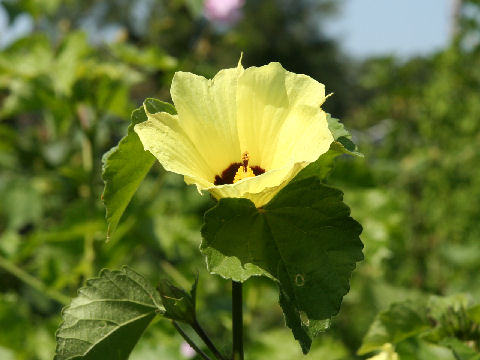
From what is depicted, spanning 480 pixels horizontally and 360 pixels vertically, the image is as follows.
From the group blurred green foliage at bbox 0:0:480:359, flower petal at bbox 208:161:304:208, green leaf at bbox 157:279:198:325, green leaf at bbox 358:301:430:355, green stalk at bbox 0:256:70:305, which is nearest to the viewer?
flower petal at bbox 208:161:304:208

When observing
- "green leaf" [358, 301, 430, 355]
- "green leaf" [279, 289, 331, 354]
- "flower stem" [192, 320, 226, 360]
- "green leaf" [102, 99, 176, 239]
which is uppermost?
"green leaf" [102, 99, 176, 239]

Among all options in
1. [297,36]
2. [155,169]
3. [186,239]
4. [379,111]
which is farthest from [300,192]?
[297,36]

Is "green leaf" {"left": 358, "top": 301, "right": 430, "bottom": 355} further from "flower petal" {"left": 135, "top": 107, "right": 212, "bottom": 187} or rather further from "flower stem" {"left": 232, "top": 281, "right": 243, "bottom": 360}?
"flower petal" {"left": 135, "top": 107, "right": 212, "bottom": 187}

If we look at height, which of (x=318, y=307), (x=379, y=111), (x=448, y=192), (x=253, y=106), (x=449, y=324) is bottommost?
(x=448, y=192)

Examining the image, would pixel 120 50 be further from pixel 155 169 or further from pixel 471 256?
pixel 471 256

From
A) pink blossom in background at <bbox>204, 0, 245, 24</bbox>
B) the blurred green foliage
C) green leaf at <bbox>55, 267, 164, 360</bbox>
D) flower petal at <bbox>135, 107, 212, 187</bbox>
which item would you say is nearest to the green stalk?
the blurred green foliage

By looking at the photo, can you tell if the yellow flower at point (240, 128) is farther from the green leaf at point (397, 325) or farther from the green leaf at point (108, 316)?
the green leaf at point (397, 325)

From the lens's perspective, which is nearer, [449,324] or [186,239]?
[449,324]
